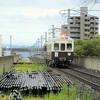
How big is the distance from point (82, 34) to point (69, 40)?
312 feet

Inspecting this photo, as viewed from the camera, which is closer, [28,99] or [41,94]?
[28,99]

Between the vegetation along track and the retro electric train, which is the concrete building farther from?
the vegetation along track

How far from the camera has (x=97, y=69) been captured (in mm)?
30750

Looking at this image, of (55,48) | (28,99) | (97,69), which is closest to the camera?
(28,99)

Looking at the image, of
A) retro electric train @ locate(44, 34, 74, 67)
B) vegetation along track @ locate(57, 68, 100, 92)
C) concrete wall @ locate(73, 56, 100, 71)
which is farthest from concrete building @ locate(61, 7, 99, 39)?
vegetation along track @ locate(57, 68, 100, 92)

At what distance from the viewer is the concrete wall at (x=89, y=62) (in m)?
30.8

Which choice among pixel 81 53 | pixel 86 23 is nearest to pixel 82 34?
pixel 86 23

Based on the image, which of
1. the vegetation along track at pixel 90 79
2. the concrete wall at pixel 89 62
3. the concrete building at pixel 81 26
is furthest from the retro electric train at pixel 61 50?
the concrete building at pixel 81 26

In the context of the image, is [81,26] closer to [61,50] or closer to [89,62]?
[89,62]

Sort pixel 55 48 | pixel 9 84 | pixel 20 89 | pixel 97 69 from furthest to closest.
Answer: pixel 55 48
pixel 97 69
pixel 9 84
pixel 20 89

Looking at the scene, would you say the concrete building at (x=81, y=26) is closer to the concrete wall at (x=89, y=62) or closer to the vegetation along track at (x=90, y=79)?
the concrete wall at (x=89, y=62)

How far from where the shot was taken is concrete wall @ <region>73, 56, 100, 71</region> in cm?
3081

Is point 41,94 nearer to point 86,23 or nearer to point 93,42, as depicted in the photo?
point 93,42

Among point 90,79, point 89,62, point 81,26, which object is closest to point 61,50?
point 89,62
